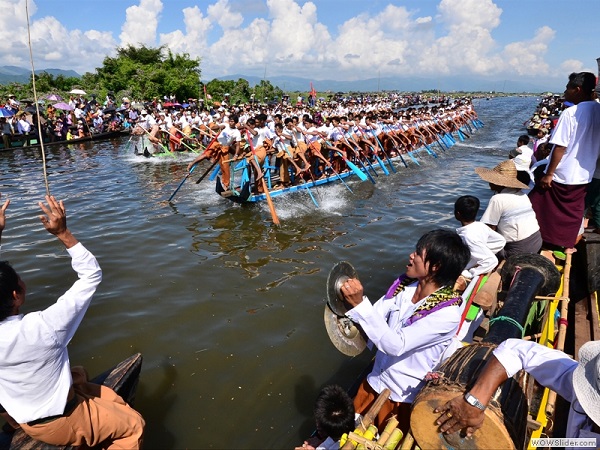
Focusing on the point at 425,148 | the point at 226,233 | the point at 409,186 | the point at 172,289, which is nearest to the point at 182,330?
the point at 172,289

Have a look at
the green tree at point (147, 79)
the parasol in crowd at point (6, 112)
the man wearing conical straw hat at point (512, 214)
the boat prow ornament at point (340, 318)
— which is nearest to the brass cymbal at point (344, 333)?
the boat prow ornament at point (340, 318)

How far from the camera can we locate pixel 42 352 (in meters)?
2.15

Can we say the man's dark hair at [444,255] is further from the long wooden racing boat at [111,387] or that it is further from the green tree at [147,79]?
the green tree at [147,79]

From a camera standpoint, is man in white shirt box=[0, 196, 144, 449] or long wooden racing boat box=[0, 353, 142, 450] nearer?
man in white shirt box=[0, 196, 144, 449]

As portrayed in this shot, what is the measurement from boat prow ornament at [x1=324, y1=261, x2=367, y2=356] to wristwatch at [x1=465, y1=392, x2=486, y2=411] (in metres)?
0.81

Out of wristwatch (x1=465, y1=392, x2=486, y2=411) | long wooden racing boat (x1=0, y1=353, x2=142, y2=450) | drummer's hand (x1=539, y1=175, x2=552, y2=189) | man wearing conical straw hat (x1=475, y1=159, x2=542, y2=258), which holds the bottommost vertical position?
long wooden racing boat (x1=0, y1=353, x2=142, y2=450)

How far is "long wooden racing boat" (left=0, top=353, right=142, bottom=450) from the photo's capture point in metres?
2.48

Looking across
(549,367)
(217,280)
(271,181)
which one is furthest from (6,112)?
(549,367)

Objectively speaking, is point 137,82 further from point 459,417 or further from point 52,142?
point 459,417

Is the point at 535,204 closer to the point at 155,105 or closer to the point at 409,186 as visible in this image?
the point at 409,186

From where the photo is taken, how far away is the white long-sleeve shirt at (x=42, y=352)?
6.81 feet

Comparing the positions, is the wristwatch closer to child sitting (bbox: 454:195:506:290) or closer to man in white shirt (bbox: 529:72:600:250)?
child sitting (bbox: 454:195:506:290)

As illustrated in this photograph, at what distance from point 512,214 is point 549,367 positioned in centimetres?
304

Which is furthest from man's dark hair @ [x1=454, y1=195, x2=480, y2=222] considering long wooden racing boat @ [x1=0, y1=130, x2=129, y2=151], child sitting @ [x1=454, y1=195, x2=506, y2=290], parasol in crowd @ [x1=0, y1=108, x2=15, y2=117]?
parasol in crowd @ [x1=0, y1=108, x2=15, y2=117]
